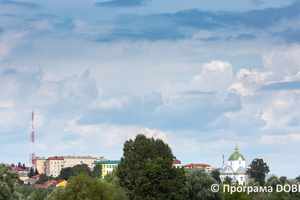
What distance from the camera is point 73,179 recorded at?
55.2m

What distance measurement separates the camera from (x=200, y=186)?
7419 centimetres

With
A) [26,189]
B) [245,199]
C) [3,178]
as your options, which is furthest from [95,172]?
[3,178]

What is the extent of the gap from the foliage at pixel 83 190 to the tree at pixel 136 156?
39.5ft

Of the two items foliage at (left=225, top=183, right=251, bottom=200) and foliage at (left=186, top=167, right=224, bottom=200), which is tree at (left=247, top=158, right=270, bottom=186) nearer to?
foliage at (left=225, top=183, right=251, bottom=200)

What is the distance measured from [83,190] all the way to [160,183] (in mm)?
10163

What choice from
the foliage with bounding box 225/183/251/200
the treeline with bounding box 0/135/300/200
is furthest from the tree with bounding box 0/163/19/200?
the foliage with bounding box 225/183/251/200

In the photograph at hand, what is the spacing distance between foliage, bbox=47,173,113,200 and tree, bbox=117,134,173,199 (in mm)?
12036

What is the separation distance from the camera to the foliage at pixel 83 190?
174 feet

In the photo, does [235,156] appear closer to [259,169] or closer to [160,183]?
[259,169]

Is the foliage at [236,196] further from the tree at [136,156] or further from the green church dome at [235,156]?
the green church dome at [235,156]

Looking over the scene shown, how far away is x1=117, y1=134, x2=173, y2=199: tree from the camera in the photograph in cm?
6906

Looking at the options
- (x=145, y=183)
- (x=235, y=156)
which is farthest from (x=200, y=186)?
(x=235, y=156)

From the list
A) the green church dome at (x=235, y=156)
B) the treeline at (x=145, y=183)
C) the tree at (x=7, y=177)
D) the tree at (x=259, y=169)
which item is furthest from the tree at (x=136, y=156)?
the green church dome at (x=235, y=156)
